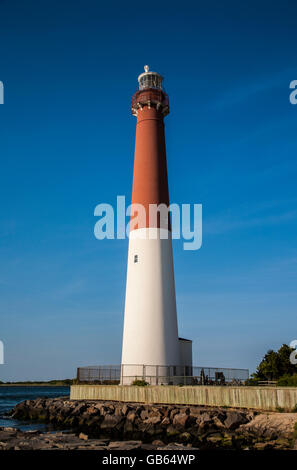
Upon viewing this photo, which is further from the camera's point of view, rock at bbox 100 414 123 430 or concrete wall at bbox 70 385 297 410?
rock at bbox 100 414 123 430

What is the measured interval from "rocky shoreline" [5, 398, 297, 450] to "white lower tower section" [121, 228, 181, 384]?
3.53 m

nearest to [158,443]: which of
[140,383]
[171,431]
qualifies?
[171,431]

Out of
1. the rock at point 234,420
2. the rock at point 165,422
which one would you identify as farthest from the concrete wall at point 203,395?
the rock at point 165,422

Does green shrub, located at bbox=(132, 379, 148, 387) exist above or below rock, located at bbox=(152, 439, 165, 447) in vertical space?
above

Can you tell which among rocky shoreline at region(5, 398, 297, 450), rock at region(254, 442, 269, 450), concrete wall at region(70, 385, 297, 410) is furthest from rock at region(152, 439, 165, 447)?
concrete wall at region(70, 385, 297, 410)

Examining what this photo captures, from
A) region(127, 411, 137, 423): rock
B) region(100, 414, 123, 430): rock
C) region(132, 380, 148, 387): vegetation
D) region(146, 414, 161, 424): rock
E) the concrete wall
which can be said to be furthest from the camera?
region(132, 380, 148, 387): vegetation

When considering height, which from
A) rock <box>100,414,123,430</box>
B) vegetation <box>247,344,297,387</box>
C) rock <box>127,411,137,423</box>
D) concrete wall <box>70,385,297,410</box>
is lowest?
rock <box>100,414,123,430</box>

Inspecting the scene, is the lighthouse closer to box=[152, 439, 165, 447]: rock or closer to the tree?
the tree

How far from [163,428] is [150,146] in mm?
18194

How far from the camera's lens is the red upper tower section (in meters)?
30.2

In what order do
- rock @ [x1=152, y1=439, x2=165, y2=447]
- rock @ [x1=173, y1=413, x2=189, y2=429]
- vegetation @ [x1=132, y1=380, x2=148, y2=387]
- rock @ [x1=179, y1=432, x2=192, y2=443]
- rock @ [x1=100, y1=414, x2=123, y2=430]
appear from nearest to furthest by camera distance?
rock @ [x1=152, y1=439, x2=165, y2=447] → rock @ [x1=179, y1=432, x2=192, y2=443] → rock @ [x1=173, y1=413, x2=189, y2=429] → rock @ [x1=100, y1=414, x2=123, y2=430] → vegetation @ [x1=132, y1=380, x2=148, y2=387]

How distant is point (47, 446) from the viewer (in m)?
17.4
